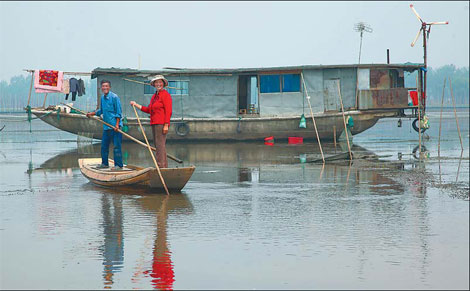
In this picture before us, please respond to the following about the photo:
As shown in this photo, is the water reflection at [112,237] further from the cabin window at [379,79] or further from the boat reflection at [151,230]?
the cabin window at [379,79]

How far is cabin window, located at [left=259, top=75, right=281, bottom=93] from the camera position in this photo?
2672 cm

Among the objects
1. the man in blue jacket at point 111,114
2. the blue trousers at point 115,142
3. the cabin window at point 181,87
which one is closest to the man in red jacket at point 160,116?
the man in blue jacket at point 111,114

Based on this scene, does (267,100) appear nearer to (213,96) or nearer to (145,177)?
(213,96)

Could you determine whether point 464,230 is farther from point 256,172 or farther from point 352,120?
point 352,120

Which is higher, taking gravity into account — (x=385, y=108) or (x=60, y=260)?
(x=385, y=108)

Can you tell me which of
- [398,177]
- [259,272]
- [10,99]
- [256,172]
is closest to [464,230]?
[259,272]

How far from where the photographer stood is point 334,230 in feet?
25.8

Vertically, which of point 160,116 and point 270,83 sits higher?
point 270,83

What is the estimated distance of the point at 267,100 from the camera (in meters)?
26.7

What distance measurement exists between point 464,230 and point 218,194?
14.7ft

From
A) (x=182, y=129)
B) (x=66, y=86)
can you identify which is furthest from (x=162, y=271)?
(x=66, y=86)

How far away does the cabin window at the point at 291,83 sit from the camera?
26.5 meters

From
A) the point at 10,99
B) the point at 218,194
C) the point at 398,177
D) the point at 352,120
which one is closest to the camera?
the point at 218,194

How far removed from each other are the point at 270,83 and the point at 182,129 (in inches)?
150
